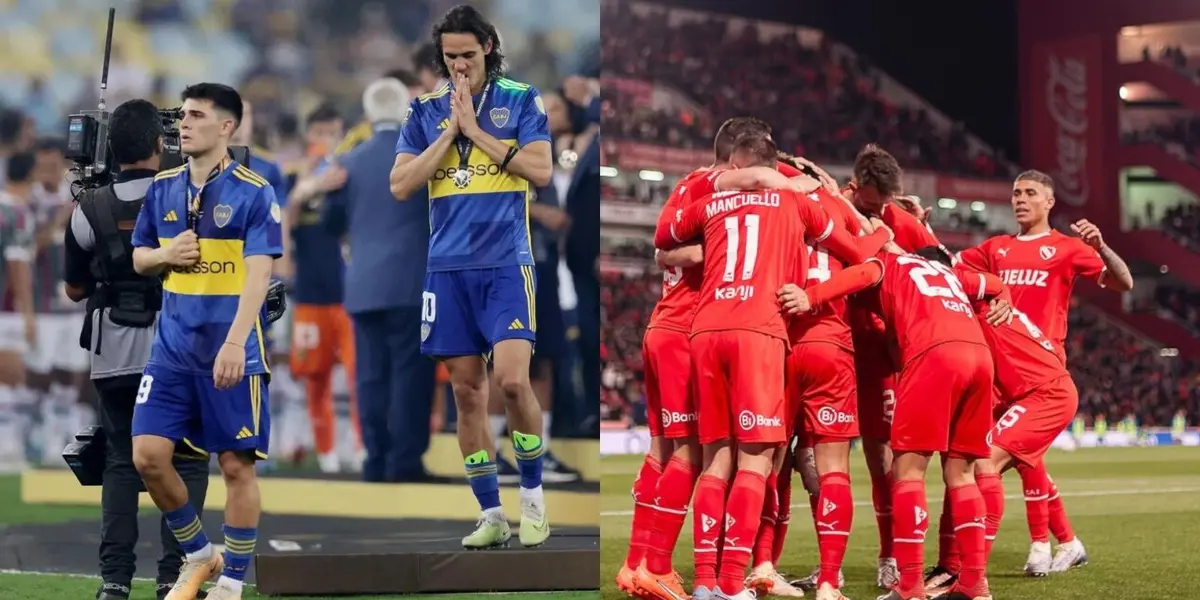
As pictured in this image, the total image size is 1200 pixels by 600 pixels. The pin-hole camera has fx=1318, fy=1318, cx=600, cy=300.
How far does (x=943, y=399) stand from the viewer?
516 centimetres

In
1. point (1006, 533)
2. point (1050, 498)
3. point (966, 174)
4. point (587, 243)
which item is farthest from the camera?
point (966, 174)

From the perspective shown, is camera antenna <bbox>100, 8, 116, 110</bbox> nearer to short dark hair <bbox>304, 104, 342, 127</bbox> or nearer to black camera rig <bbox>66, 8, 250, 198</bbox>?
black camera rig <bbox>66, 8, 250, 198</bbox>

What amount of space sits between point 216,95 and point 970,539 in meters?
3.42

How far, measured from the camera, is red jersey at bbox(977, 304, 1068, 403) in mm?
6527

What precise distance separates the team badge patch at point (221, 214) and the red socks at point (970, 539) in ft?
10.1

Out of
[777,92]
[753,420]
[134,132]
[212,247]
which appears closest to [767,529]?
[753,420]

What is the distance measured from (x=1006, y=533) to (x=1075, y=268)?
266cm

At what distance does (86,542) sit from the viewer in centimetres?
632

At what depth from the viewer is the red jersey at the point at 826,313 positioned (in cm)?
533

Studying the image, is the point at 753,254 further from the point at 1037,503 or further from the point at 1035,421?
the point at 1037,503

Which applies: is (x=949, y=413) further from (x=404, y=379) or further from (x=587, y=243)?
(x=404, y=379)

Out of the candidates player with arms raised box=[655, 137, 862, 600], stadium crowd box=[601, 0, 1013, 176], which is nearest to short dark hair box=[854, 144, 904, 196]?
player with arms raised box=[655, 137, 862, 600]

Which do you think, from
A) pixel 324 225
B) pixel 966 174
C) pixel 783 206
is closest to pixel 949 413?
pixel 783 206

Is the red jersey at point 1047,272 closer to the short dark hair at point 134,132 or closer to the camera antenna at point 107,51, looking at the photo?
the short dark hair at point 134,132
